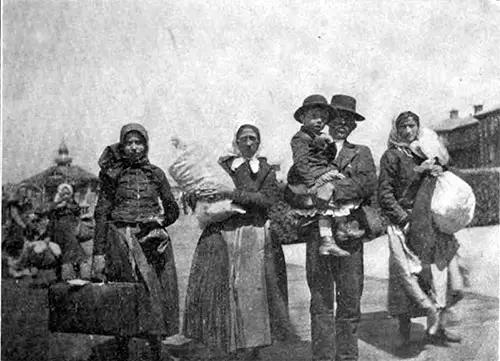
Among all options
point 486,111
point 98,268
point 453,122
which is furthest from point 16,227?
point 486,111

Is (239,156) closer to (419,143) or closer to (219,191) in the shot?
(219,191)

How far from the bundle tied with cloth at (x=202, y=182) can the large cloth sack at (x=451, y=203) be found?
1.29m

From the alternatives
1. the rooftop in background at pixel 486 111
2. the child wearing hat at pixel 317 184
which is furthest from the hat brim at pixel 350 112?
the rooftop in background at pixel 486 111

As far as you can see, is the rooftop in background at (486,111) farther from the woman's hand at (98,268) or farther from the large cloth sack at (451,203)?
the woman's hand at (98,268)

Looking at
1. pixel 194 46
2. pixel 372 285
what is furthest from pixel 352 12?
pixel 372 285

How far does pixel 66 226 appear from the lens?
4195 mm

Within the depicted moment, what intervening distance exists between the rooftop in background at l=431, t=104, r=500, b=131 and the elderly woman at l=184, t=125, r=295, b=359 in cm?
121

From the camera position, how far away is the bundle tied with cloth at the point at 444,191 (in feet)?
15.4

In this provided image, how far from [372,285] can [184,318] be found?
117 cm

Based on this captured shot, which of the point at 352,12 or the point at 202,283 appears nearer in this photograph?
the point at 202,283

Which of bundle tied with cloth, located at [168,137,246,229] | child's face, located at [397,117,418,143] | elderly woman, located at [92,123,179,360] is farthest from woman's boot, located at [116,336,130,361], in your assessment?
child's face, located at [397,117,418,143]

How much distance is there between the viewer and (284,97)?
176 inches

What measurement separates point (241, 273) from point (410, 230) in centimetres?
113

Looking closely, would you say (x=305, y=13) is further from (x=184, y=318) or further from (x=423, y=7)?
(x=184, y=318)
